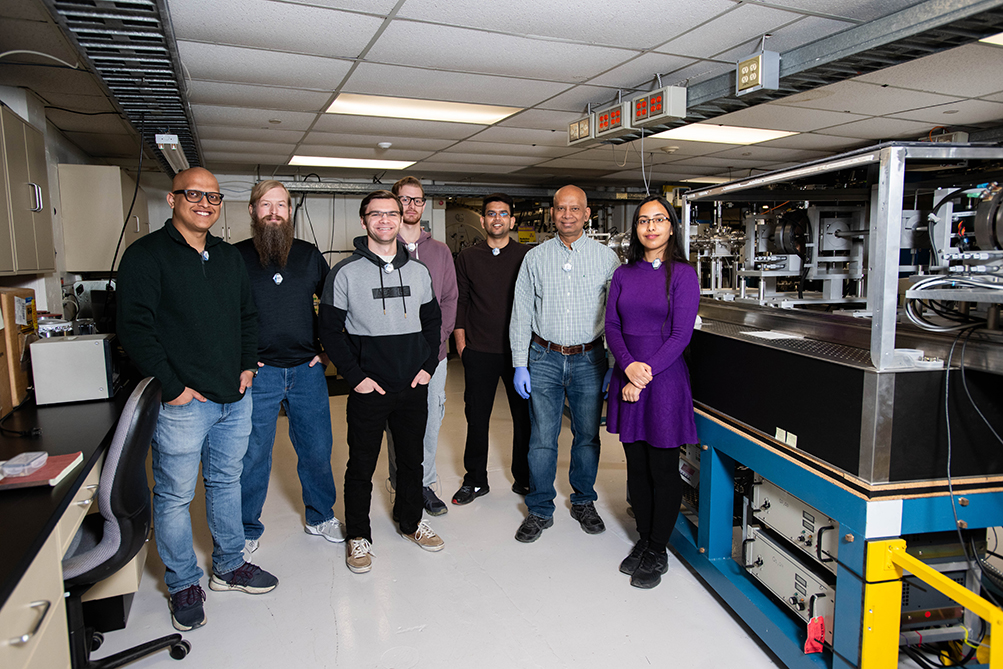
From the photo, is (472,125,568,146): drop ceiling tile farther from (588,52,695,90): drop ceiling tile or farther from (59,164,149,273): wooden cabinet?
(59,164,149,273): wooden cabinet

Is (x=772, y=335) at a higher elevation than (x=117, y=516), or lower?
higher

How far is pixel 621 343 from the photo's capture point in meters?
2.47

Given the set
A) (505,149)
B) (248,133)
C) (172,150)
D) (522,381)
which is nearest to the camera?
(522,381)

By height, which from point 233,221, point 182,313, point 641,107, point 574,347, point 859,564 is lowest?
point 859,564

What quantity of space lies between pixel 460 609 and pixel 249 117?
378 centimetres

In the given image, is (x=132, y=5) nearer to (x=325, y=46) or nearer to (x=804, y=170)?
(x=325, y=46)

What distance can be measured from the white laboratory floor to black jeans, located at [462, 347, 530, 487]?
30 cm

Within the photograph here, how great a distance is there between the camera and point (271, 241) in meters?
2.59

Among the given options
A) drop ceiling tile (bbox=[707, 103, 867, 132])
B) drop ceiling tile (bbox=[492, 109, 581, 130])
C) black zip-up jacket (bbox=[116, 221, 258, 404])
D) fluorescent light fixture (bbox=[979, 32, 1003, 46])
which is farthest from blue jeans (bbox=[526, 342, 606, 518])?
drop ceiling tile (bbox=[707, 103, 867, 132])

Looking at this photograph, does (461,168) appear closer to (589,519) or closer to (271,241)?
(271,241)

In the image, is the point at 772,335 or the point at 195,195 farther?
the point at 772,335

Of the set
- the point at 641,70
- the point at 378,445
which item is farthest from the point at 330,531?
the point at 641,70

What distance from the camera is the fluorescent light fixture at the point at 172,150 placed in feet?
11.9

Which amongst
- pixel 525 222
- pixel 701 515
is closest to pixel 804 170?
pixel 701 515
